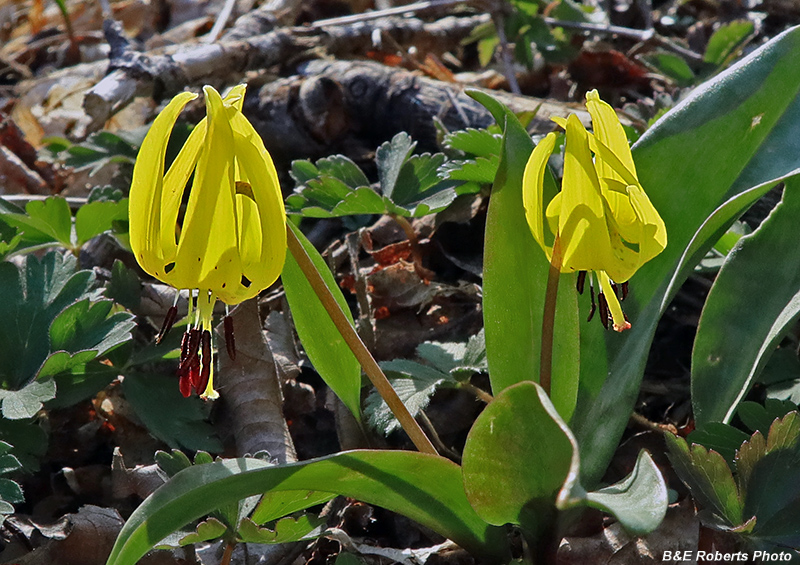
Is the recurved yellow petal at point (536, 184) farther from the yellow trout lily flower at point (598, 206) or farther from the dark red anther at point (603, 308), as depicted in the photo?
the dark red anther at point (603, 308)

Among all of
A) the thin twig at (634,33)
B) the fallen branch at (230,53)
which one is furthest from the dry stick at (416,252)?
the thin twig at (634,33)

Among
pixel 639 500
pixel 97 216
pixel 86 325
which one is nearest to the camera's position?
pixel 639 500

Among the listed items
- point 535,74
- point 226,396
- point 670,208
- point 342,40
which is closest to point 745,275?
point 670,208

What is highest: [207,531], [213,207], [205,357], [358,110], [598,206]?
[213,207]

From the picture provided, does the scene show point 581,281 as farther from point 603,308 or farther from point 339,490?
point 339,490

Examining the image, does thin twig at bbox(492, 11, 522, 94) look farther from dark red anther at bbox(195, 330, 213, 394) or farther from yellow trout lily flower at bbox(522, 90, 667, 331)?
dark red anther at bbox(195, 330, 213, 394)

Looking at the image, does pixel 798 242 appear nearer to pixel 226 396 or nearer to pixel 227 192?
pixel 227 192

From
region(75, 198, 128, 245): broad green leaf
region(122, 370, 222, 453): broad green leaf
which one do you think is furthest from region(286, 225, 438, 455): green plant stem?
region(75, 198, 128, 245): broad green leaf

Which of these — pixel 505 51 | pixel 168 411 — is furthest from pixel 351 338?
pixel 505 51
